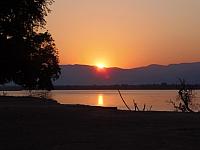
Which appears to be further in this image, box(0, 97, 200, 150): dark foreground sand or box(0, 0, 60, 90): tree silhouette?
box(0, 0, 60, 90): tree silhouette

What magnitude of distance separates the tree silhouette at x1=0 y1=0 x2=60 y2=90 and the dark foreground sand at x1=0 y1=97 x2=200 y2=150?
286 inches

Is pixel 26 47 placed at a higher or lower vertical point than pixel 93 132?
higher

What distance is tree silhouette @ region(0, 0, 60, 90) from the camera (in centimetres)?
2750

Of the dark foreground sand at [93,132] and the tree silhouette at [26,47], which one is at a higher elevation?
the tree silhouette at [26,47]

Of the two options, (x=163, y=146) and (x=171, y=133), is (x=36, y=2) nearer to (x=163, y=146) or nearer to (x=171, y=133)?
(x=171, y=133)

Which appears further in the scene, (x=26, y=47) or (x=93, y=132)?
(x=26, y=47)

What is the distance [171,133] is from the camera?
14.7 m

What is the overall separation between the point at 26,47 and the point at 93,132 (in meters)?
18.7

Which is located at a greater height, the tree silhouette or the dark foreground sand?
the tree silhouette

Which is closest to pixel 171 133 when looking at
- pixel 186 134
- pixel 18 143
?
pixel 186 134

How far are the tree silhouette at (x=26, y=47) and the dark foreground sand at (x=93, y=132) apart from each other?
7.27 m

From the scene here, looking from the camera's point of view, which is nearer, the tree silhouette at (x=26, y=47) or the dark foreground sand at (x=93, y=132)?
the dark foreground sand at (x=93, y=132)

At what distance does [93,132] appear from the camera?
49.6 feet

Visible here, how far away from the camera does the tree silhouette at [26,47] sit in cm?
2750
